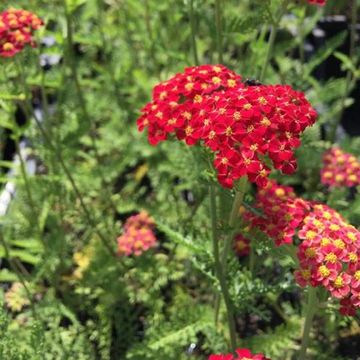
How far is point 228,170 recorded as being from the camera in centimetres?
112

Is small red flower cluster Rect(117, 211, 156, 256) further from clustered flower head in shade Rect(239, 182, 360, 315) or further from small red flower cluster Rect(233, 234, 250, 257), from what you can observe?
clustered flower head in shade Rect(239, 182, 360, 315)

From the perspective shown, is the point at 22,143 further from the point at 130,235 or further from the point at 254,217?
the point at 254,217

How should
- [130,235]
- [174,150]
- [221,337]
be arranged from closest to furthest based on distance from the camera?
[221,337], [130,235], [174,150]

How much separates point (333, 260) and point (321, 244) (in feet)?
0.16

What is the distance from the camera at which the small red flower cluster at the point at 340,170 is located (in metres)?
1.86

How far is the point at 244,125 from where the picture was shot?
1.13m

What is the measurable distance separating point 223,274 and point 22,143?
5.18 feet

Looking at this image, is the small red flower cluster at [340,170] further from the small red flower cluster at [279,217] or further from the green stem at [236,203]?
the green stem at [236,203]

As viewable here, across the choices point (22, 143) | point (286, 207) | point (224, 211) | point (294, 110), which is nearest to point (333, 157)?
point (224, 211)

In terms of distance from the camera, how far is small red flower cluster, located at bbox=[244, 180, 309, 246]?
51.7 inches

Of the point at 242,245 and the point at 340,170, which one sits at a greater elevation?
the point at 340,170

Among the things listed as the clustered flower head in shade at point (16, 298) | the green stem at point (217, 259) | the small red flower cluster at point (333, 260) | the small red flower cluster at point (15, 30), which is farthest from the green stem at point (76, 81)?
the small red flower cluster at point (333, 260)

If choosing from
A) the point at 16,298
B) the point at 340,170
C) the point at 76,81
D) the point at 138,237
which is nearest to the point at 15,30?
the point at 76,81

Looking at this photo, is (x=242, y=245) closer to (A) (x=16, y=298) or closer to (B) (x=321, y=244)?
(B) (x=321, y=244)
